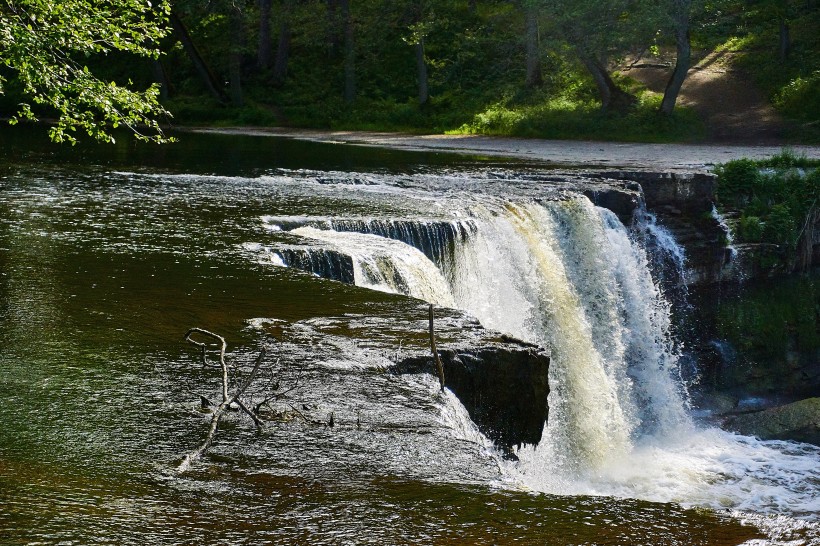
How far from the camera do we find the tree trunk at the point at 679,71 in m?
29.0

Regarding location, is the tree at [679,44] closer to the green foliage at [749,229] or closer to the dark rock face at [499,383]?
the green foliage at [749,229]

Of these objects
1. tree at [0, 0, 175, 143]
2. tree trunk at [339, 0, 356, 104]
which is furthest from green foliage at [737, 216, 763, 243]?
tree trunk at [339, 0, 356, 104]

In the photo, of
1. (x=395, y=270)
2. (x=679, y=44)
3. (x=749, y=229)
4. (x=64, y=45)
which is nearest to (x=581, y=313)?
(x=395, y=270)

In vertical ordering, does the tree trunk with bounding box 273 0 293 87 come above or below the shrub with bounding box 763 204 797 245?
above

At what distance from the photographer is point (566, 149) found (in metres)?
26.0

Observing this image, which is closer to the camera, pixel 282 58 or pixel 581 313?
pixel 581 313

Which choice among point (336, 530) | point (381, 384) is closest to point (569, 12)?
point (381, 384)

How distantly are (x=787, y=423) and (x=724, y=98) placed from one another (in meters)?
17.9

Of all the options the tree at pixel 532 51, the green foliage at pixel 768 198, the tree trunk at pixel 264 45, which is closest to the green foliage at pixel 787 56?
the tree at pixel 532 51

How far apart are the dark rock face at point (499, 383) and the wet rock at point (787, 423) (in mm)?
8642

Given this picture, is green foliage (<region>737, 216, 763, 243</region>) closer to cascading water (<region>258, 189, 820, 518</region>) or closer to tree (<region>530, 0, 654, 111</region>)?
cascading water (<region>258, 189, 820, 518</region>)

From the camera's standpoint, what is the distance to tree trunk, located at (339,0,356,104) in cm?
3538

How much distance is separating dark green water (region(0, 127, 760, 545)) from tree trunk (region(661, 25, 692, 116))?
20.2m

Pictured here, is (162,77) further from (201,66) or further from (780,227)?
(780,227)
